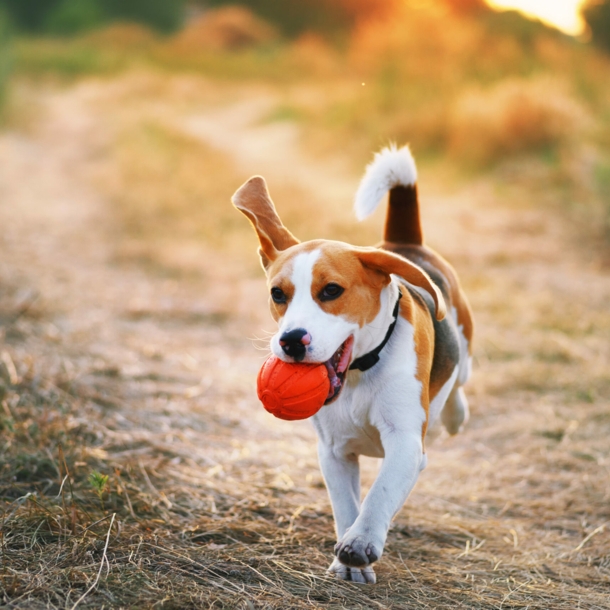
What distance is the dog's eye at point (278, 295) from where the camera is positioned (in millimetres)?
3074

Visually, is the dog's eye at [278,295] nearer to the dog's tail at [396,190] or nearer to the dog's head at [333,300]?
the dog's head at [333,300]

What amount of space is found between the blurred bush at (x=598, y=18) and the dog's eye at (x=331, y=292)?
19.4 meters

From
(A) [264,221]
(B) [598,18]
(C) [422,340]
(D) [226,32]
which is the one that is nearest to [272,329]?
(A) [264,221]

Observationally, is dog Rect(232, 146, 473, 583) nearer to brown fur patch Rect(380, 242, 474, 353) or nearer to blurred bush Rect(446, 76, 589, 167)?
brown fur patch Rect(380, 242, 474, 353)

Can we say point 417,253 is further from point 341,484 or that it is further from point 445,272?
point 341,484

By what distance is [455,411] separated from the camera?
15.0 ft

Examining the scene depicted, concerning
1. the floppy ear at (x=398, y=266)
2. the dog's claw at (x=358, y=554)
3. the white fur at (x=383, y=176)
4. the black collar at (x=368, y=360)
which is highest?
the white fur at (x=383, y=176)

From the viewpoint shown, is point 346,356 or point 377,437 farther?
point 377,437

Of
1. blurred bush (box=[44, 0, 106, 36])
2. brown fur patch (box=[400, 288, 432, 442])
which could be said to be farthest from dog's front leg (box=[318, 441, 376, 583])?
blurred bush (box=[44, 0, 106, 36])

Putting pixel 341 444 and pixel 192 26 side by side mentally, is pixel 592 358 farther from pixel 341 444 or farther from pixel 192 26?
pixel 192 26

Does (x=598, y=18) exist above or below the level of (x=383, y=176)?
above

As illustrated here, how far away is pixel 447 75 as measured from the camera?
15.6 metres

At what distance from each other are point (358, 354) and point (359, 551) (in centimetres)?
73

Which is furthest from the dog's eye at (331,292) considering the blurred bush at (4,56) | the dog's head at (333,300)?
the blurred bush at (4,56)
